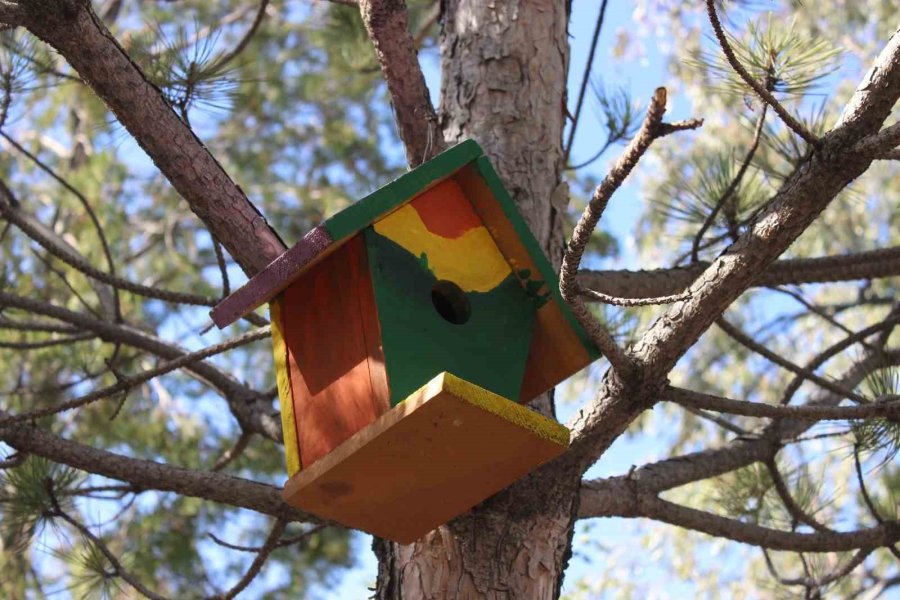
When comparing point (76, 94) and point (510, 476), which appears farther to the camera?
point (76, 94)

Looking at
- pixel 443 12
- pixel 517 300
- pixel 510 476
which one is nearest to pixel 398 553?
pixel 510 476

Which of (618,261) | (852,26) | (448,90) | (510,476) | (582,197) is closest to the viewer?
(510,476)

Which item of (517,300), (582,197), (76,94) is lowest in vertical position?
(517,300)

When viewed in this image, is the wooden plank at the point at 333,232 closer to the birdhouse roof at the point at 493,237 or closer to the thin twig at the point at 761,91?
the birdhouse roof at the point at 493,237

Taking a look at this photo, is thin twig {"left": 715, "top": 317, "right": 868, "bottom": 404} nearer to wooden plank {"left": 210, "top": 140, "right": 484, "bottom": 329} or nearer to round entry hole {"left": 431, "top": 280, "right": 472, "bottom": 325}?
round entry hole {"left": 431, "top": 280, "right": 472, "bottom": 325}

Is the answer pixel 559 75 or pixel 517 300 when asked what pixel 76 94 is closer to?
pixel 559 75

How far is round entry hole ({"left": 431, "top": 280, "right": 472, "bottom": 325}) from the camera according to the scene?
229 cm

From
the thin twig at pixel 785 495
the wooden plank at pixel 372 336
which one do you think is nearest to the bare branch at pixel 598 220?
the wooden plank at pixel 372 336

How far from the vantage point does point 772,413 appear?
87.6 inches

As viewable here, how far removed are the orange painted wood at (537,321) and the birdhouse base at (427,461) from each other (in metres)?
0.30

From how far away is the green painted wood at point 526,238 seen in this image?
230 cm

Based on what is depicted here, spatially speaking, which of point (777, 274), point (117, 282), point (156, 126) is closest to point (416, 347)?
point (156, 126)

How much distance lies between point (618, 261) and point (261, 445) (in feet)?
8.23

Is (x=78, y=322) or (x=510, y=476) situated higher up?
(x=78, y=322)
